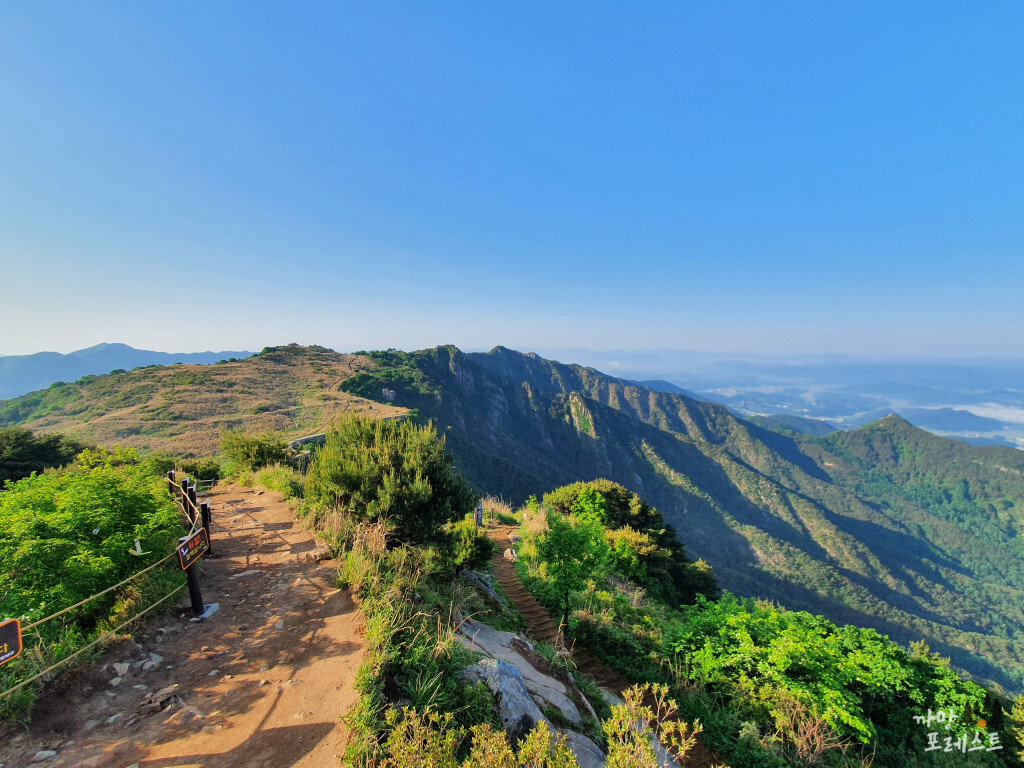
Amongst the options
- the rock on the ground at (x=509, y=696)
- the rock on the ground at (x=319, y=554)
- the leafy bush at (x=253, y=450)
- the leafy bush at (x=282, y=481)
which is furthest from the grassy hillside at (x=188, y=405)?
the rock on the ground at (x=509, y=696)

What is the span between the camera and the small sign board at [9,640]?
2828 millimetres

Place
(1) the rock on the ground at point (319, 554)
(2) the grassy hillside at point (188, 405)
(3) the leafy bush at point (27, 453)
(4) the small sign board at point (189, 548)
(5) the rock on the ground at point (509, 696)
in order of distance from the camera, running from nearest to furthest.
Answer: (5) the rock on the ground at point (509, 696), (4) the small sign board at point (189, 548), (1) the rock on the ground at point (319, 554), (3) the leafy bush at point (27, 453), (2) the grassy hillside at point (188, 405)

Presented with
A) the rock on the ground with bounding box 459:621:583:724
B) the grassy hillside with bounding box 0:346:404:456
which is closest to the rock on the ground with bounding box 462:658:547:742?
the rock on the ground with bounding box 459:621:583:724

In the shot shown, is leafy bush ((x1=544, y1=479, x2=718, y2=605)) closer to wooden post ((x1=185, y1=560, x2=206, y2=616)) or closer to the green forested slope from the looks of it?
wooden post ((x1=185, y1=560, x2=206, y2=616))

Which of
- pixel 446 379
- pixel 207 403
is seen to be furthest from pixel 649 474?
pixel 207 403

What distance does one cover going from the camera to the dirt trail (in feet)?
19.7

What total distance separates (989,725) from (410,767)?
11945 mm

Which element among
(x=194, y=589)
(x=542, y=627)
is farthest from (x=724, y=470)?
(x=194, y=589)

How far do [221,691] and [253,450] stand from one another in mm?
11491

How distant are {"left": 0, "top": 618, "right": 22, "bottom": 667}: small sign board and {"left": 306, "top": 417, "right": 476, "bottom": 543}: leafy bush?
4.42 metres

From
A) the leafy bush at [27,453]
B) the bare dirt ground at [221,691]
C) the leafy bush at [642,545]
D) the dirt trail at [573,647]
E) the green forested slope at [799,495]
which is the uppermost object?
the leafy bush at [27,453]

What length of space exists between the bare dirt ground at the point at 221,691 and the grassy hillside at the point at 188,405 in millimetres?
19465

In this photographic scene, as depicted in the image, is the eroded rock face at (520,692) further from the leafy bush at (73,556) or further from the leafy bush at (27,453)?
the leafy bush at (27,453)

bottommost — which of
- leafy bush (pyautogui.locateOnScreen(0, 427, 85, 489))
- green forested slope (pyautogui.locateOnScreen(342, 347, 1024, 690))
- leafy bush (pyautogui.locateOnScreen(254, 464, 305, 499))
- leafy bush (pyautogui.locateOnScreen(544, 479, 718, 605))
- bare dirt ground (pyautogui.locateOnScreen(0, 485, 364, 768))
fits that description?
green forested slope (pyautogui.locateOnScreen(342, 347, 1024, 690))
